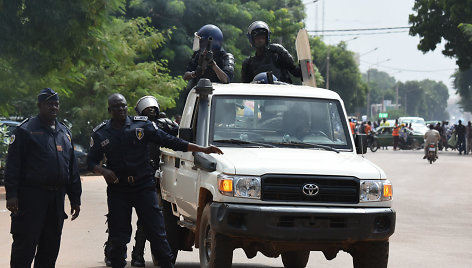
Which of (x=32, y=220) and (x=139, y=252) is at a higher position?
(x=32, y=220)

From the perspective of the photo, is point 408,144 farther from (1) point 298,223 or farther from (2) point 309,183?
(1) point 298,223

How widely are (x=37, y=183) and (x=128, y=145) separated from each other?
0.99m

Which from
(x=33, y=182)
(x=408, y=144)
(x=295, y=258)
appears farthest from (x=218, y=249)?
(x=408, y=144)

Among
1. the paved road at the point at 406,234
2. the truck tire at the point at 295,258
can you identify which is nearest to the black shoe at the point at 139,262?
the paved road at the point at 406,234

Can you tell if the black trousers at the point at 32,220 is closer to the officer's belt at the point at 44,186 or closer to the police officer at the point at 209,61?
the officer's belt at the point at 44,186

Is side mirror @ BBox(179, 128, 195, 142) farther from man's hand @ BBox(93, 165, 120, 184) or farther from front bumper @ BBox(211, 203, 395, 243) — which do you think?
front bumper @ BBox(211, 203, 395, 243)

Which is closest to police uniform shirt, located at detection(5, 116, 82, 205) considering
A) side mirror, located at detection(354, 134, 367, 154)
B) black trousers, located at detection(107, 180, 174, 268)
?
black trousers, located at detection(107, 180, 174, 268)

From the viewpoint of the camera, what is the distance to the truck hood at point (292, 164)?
853cm

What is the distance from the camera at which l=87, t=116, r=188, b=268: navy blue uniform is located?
8.88 meters

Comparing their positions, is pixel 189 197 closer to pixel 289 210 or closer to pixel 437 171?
pixel 289 210

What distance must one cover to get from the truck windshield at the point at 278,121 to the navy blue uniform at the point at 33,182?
72.5 inches

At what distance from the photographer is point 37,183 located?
27.0ft

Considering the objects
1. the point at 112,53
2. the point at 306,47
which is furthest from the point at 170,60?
the point at 306,47

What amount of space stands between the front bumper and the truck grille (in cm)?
10
